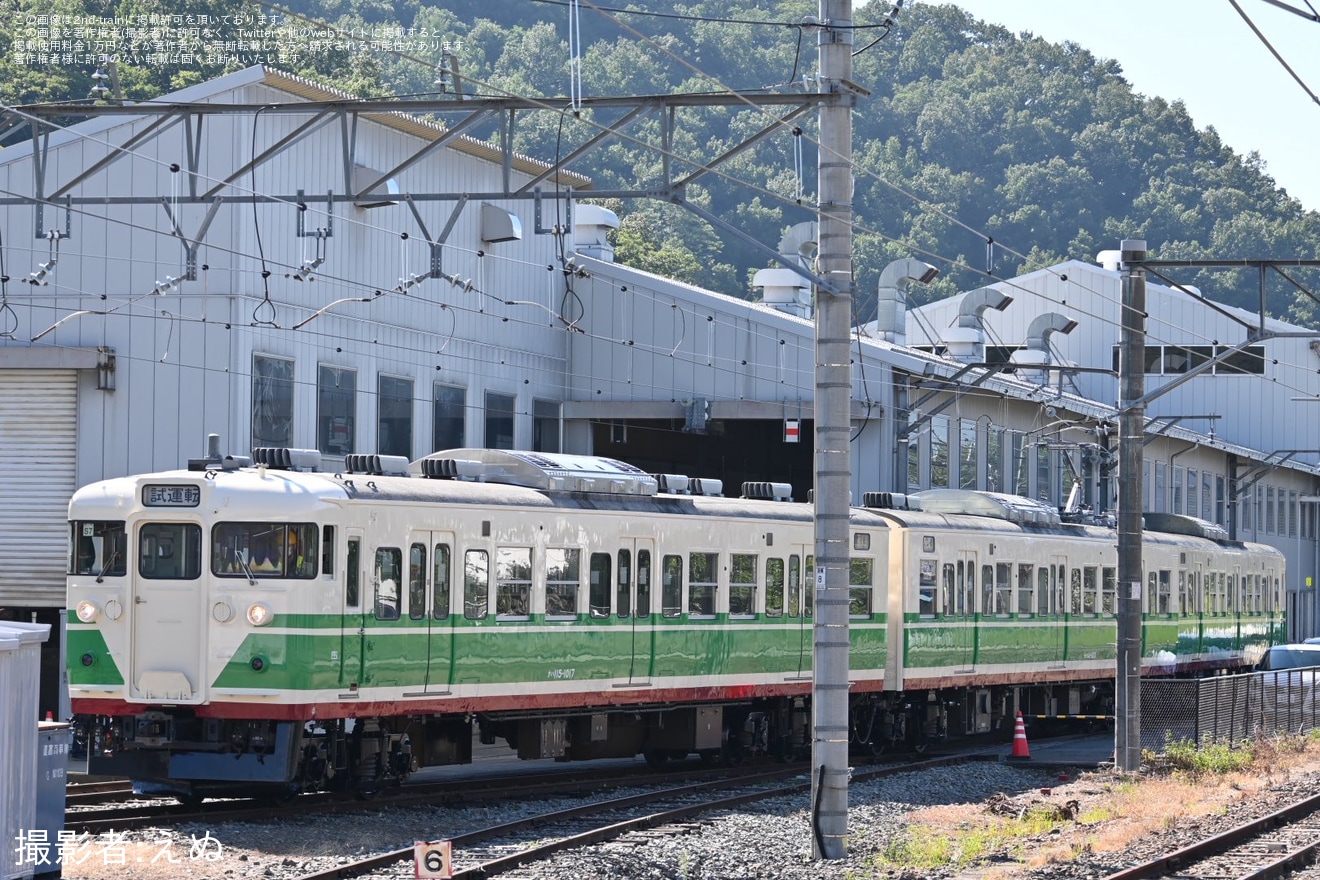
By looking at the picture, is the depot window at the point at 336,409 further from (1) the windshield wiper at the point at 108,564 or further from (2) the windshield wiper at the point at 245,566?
(2) the windshield wiper at the point at 245,566

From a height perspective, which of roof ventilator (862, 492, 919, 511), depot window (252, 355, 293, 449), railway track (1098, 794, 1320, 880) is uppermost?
depot window (252, 355, 293, 449)

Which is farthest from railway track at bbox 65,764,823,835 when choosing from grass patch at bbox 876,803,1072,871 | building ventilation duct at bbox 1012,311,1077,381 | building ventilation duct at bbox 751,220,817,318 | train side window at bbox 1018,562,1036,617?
building ventilation duct at bbox 1012,311,1077,381

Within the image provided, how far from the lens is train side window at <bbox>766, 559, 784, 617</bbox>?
22453mm

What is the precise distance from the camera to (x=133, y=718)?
55.5 feet

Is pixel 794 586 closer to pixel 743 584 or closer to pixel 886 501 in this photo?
pixel 743 584

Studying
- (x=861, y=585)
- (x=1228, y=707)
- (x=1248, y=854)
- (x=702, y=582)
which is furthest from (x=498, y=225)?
(x=1248, y=854)

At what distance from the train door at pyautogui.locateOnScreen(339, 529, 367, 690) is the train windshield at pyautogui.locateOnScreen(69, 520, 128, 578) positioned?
207cm

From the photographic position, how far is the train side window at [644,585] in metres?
20.5

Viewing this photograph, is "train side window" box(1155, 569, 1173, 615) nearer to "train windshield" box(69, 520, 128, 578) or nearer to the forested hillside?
"train windshield" box(69, 520, 128, 578)

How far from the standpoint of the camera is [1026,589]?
2809cm

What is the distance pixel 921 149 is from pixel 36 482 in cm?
9621

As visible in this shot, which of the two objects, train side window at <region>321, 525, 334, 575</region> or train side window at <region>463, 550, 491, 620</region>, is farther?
train side window at <region>463, 550, 491, 620</region>

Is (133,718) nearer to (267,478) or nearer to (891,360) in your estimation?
(267,478)

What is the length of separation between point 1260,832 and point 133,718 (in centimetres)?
1026
